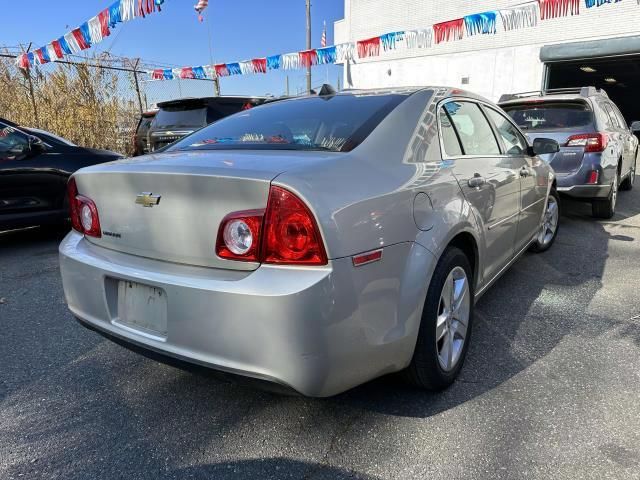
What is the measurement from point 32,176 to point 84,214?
141 inches

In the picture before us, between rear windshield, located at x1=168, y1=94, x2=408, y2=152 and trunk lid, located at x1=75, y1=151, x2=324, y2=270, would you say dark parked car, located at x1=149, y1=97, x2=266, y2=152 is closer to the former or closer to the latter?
rear windshield, located at x1=168, y1=94, x2=408, y2=152

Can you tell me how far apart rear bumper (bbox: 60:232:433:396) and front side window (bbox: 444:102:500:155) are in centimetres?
112

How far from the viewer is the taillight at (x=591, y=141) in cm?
560

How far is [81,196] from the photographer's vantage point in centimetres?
242

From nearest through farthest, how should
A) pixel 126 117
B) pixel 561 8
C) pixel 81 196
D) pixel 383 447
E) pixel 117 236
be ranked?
1. pixel 383 447
2. pixel 117 236
3. pixel 81 196
4. pixel 561 8
5. pixel 126 117

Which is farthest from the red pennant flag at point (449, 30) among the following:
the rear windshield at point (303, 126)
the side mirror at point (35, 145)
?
the rear windshield at point (303, 126)

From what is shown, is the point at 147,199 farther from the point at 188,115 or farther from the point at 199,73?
the point at 199,73

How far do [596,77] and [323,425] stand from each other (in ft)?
81.9

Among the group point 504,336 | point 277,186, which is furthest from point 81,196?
point 504,336

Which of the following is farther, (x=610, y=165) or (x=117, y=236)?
(x=610, y=165)

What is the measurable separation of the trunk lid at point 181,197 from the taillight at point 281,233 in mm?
40

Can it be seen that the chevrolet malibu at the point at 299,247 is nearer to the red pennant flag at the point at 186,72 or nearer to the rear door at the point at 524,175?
the rear door at the point at 524,175

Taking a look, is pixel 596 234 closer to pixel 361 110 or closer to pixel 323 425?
pixel 361 110

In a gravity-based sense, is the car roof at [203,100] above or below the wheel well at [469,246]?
above
